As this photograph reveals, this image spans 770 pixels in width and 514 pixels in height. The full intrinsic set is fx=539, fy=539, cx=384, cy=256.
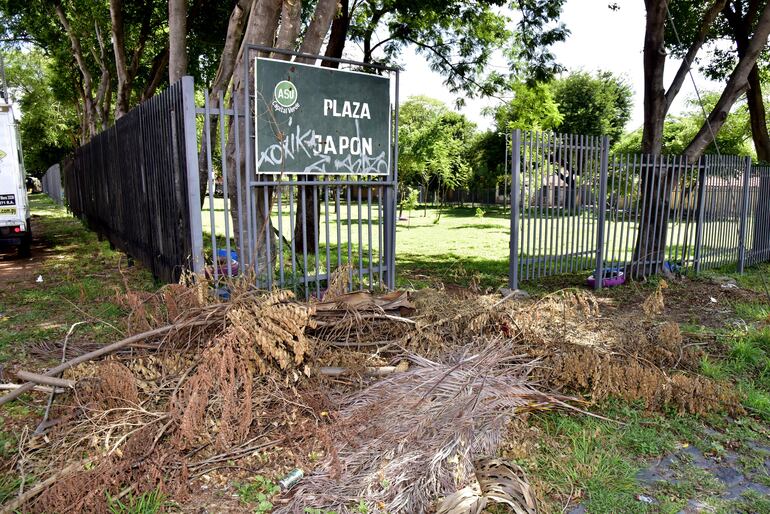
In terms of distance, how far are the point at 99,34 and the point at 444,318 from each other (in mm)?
14837

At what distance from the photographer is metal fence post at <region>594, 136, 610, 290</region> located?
8513mm

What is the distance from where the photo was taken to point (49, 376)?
11.7 ft

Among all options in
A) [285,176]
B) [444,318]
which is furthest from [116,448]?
[285,176]

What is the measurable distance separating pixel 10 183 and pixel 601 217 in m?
11.2

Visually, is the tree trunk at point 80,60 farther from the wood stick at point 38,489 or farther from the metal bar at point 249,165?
the wood stick at point 38,489

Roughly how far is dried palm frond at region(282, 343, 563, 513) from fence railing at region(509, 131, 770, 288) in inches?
161

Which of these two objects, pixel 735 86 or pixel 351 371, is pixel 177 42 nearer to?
pixel 351 371

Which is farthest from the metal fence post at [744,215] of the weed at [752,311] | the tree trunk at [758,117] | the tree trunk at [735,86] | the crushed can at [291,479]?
the crushed can at [291,479]

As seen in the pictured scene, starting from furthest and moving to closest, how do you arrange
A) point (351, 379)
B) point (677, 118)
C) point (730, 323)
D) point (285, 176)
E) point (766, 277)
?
point (677, 118) < point (766, 277) < point (730, 323) < point (285, 176) < point (351, 379)

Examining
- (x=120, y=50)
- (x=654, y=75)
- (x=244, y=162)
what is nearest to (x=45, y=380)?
(x=244, y=162)

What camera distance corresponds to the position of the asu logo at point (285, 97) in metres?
5.11

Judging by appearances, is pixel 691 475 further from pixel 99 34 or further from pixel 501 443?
pixel 99 34

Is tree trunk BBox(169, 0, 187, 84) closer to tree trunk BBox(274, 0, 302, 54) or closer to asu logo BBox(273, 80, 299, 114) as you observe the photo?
tree trunk BBox(274, 0, 302, 54)

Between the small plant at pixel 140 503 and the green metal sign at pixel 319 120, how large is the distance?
10.0 ft
